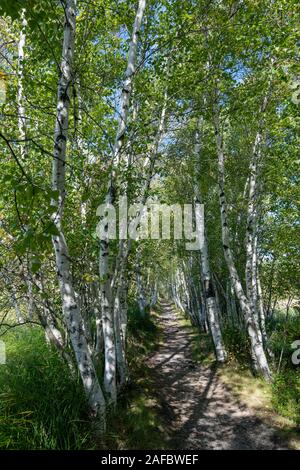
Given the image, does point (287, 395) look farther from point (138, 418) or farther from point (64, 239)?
point (64, 239)

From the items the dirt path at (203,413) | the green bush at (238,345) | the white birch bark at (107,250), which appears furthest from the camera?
the green bush at (238,345)

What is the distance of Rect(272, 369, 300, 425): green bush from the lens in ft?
23.3

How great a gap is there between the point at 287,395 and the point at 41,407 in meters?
6.00

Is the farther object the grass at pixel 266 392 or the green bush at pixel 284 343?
the green bush at pixel 284 343

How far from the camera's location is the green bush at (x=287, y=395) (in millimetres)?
7088

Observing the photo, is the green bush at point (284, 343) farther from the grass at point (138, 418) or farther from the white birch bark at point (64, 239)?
the white birch bark at point (64, 239)

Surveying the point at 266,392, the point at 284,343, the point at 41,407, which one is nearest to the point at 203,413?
the point at 266,392

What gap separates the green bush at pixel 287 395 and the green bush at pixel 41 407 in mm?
4711

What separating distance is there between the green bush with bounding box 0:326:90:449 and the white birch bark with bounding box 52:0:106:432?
36 centimetres

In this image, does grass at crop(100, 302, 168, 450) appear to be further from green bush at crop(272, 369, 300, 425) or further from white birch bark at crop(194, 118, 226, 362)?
green bush at crop(272, 369, 300, 425)

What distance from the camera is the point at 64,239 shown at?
15.9 feet

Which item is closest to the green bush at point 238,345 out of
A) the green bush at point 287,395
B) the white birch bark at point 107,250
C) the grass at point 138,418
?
the green bush at point 287,395

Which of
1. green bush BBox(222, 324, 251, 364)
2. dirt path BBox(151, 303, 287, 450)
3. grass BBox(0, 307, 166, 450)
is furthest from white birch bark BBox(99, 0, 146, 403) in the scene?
green bush BBox(222, 324, 251, 364)

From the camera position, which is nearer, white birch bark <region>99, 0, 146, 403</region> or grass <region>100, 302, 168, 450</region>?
grass <region>100, 302, 168, 450</region>
